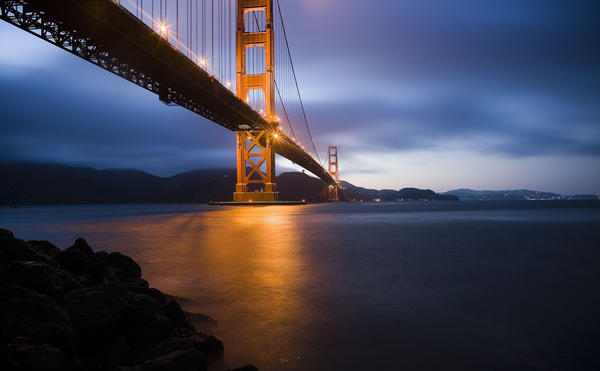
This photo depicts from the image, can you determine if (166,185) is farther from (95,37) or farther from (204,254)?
(204,254)

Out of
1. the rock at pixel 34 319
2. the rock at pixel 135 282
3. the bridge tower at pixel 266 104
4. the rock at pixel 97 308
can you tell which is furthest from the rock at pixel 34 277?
the bridge tower at pixel 266 104

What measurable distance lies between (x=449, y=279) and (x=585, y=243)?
573 centimetres

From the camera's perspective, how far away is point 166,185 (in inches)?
5782

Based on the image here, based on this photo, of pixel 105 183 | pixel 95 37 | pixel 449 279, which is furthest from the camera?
pixel 105 183

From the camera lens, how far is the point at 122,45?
18.2m

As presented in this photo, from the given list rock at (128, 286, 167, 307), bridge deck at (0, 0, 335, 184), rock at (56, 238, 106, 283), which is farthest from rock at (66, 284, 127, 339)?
bridge deck at (0, 0, 335, 184)

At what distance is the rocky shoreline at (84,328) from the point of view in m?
1.83

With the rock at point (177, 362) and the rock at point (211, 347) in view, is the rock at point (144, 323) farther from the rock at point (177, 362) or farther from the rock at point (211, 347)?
the rock at point (177, 362)

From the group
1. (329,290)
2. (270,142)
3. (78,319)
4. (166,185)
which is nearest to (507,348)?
(329,290)

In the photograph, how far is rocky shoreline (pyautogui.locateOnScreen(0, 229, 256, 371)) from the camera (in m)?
1.83

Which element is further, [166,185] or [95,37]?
[166,185]

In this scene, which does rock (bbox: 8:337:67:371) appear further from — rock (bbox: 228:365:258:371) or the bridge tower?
the bridge tower

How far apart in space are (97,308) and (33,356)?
61 centimetres

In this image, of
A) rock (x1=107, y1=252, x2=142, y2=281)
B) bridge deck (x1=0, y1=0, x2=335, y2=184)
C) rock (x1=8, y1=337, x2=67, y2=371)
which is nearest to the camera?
rock (x1=8, y1=337, x2=67, y2=371)
